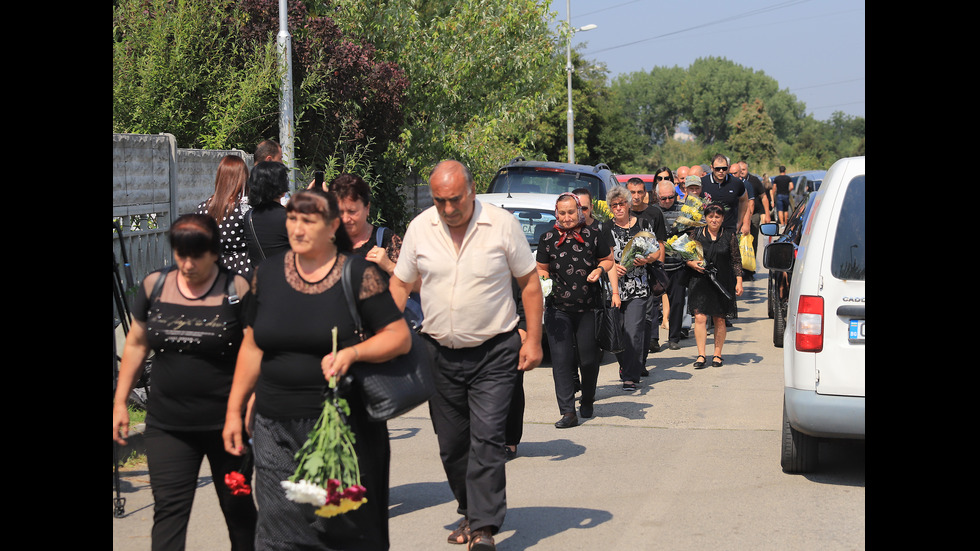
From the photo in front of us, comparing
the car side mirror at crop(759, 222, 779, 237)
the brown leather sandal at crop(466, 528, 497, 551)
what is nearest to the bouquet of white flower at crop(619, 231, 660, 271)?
the car side mirror at crop(759, 222, 779, 237)

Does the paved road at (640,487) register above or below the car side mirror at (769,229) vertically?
below

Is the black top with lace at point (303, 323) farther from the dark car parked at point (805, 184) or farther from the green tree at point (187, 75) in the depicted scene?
the dark car parked at point (805, 184)

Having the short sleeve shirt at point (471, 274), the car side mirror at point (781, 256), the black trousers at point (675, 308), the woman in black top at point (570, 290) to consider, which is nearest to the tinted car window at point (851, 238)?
the car side mirror at point (781, 256)

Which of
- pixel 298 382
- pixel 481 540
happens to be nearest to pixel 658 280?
pixel 481 540

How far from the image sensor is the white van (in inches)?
244

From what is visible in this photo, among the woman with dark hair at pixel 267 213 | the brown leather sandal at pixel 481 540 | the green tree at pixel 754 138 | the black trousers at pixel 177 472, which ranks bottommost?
the brown leather sandal at pixel 481 540

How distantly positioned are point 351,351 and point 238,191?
2.71 m

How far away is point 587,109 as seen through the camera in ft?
168

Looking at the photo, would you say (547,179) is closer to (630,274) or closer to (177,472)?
(630,274)

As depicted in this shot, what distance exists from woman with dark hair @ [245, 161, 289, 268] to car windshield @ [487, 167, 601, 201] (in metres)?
7.50

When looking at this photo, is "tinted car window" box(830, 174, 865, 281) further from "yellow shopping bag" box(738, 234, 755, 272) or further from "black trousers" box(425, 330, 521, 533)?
"yellow shopping bag" box(738, 234, 755, 272)

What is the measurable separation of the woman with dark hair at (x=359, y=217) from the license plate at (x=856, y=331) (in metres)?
2.62

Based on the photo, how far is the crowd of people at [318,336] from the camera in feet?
14.0
